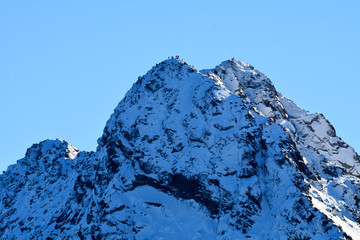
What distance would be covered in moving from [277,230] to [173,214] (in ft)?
82.8

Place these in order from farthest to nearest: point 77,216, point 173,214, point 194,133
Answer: point 77,216 < point 194,133 < point 173,214

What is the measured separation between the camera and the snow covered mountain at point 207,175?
15925 cm

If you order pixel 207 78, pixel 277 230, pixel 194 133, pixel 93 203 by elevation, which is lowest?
pixel 277 230

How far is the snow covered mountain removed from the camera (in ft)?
522

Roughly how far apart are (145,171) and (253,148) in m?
26.6

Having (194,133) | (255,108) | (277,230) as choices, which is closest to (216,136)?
(194,133)

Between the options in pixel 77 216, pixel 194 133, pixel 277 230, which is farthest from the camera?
pixel 77 216

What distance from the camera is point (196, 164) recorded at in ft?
557

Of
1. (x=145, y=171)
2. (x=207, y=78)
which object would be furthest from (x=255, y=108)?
(x=145, y=171)

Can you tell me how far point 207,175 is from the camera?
547 feet

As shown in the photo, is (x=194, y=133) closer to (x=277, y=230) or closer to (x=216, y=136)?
(x=216, y=136)

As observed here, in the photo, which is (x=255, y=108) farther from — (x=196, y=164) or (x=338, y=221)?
(x=338, y=221)

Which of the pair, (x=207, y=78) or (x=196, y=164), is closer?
(x=196, y=164)

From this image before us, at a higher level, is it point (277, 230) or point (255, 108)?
point (255, 108)
